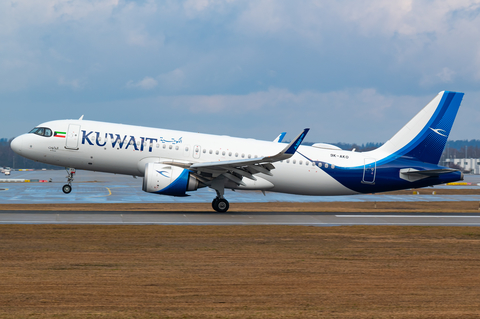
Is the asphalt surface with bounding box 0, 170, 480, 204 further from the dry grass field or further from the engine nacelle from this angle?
the dry grass field

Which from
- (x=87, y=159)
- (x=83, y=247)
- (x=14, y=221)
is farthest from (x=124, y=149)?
(x=83, y=247)

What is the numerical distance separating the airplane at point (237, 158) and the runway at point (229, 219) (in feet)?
5.53

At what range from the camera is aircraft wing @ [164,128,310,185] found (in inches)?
1112

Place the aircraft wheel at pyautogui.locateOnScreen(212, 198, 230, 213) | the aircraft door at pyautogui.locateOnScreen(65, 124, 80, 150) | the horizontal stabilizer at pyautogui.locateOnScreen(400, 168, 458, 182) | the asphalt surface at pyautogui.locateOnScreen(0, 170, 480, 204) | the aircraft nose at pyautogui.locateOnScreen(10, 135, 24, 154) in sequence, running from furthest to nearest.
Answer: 1. the asphalt surface at pyautogui.locateOnScreen(0, 170, 480, 204)
2. the horizontal stabilizer at pyautogui.locateOnScreen(400, 168, 458, 182)
3. the aircraft wheel at pyautogui.locateOnScreen(212, 198, 230, 213)
4. the aircraft nose at pyautogui.locateOnScreen(10, 135, 24, 154)
5. the aircraft door at pyautogui.locateOnScreen(65, 124, 80, 150)

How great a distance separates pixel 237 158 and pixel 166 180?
497 cm

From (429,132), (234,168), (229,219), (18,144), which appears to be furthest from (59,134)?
(429,132)

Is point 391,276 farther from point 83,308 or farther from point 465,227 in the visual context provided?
point 465,227

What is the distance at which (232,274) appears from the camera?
1459 centimetres

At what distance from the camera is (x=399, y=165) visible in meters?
33.5

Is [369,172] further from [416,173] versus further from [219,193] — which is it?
[219,193]

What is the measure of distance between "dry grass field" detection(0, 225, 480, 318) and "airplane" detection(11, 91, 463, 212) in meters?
6.40

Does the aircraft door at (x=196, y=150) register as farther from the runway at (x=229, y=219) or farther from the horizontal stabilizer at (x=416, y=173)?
the horizontal stabilizer at (x=416, y=173)

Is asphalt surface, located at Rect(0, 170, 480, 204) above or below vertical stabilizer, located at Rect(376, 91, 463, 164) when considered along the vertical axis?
below

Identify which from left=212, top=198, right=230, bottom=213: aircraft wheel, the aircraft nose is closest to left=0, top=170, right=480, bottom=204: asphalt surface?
the aircraft nose
